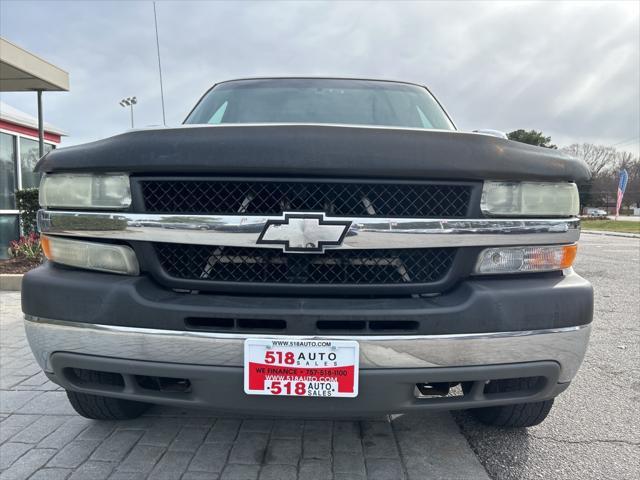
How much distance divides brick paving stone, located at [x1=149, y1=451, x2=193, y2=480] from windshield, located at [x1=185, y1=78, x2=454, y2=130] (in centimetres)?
184

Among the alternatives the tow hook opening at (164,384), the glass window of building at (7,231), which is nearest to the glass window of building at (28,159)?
the glass window of building at (7,231)

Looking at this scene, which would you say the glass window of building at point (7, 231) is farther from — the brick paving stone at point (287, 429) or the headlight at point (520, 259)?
the headlight at point (520, 259)

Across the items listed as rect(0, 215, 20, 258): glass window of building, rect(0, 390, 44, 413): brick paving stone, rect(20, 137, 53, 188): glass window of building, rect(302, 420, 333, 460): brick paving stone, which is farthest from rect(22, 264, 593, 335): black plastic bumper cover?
rect(20, 137, 53, 188): glass window of building

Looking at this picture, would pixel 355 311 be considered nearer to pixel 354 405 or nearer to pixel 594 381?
pixel 354 405

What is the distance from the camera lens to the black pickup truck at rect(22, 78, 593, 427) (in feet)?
5.23

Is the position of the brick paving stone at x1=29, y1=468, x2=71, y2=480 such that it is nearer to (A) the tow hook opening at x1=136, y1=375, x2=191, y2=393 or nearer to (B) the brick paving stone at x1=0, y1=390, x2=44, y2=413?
(A) the tow hook opening at x1=136, y1=375, x2=191, y2=393

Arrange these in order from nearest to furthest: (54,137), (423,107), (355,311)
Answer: (355,311) → (423,107) → (54,137)

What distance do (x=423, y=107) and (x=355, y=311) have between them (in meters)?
1.96

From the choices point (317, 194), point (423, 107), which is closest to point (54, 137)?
point (423, 107)

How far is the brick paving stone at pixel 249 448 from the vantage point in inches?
82.4

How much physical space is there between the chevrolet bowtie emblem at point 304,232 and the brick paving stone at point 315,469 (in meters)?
1.01

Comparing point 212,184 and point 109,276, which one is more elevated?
point 212,184

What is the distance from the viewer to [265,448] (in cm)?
218

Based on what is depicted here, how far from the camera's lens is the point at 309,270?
1735mm
